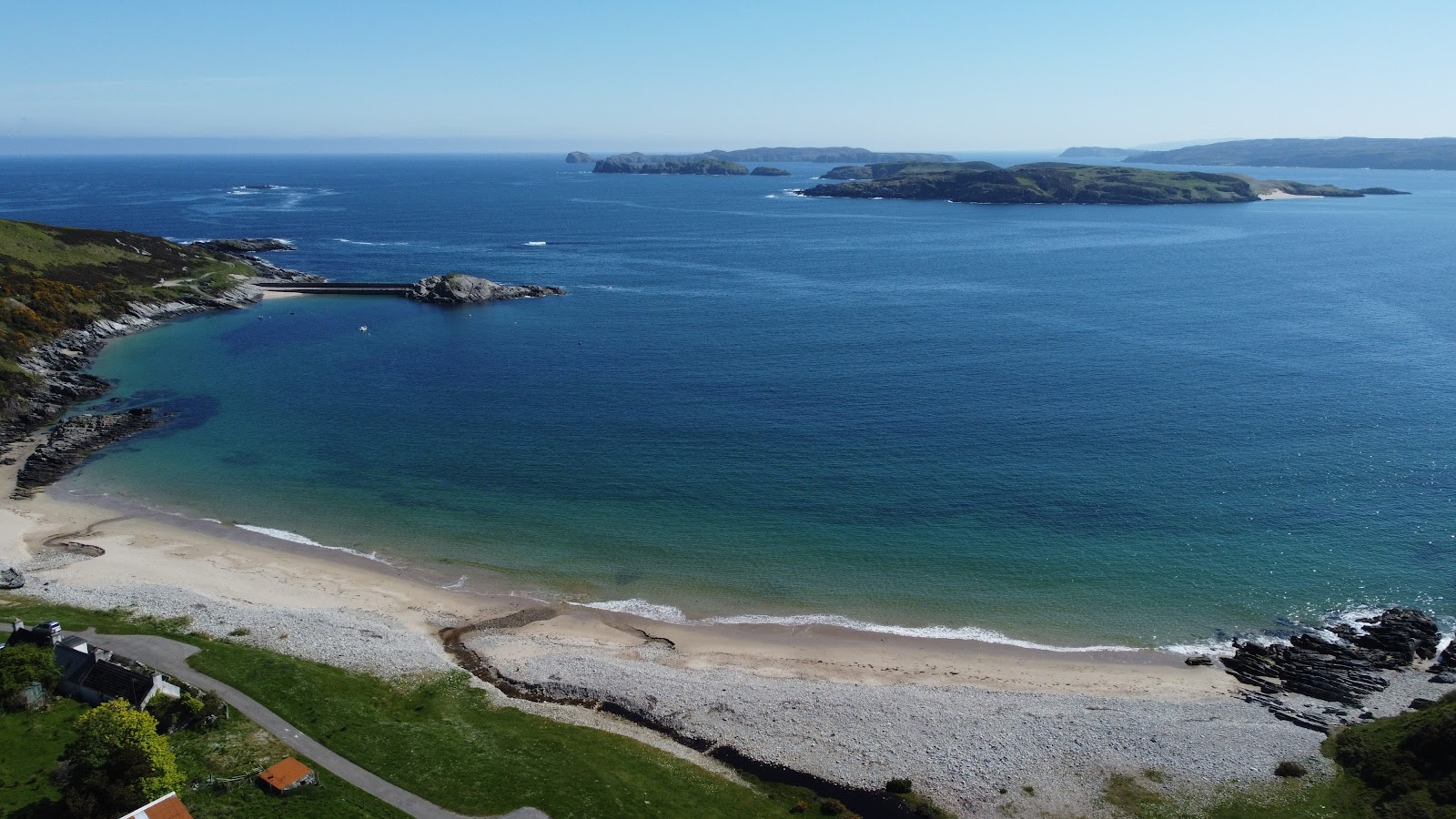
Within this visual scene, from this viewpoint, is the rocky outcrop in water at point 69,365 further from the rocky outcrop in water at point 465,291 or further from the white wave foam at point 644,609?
the white wave foam at point 644,609

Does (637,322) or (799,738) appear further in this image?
(637,322)

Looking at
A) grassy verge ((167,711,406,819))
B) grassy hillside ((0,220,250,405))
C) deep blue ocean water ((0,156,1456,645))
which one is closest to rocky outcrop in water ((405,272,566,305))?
deep blue ocean water ((0,156,1456,645))

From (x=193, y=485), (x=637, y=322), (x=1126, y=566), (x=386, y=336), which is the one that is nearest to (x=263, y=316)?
(x=386, y=336)

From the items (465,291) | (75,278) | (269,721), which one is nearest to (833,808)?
(269,721)

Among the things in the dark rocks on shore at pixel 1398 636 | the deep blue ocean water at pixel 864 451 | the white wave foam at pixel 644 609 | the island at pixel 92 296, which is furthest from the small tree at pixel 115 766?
the dark rocks on shore at pixel 1398 636

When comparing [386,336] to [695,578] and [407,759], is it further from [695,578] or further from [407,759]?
[407,759]

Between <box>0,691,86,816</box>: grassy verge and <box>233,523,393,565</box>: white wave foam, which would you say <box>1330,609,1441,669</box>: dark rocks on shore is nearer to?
<box>233,523,393,565</box>: white wave foam
